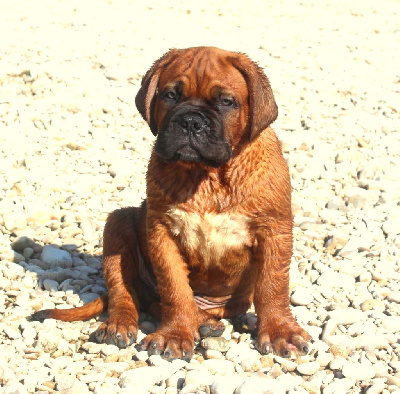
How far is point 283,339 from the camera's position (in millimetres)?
4902

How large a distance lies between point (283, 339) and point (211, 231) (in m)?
0.85

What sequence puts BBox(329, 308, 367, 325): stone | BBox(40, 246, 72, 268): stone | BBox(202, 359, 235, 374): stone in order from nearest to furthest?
BBox(202, 359, 235, 374): stone
BBox(329, 308, 367, 325): stone
BBox(40, 246, 72, 268): stone

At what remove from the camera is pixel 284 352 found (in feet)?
15.9

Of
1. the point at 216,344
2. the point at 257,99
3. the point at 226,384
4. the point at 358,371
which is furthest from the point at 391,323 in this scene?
the point at 257,99

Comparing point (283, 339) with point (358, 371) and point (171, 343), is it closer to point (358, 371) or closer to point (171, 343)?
point (358, 371)

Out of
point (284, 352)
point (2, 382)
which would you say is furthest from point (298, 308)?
point (2, 382)

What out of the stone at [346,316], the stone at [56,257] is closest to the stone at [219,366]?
the stone at [346,316]

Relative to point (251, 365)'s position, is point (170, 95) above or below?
above

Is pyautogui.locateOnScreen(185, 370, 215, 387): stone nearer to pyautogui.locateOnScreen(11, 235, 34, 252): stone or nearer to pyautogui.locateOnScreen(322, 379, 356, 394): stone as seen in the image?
Answer: pyautogui.locateOnScreen(322, 379, 356, 394): stone

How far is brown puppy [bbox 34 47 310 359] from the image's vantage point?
476 cm

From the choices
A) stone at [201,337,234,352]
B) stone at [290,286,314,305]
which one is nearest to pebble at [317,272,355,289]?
stone at [290,286,314,305]

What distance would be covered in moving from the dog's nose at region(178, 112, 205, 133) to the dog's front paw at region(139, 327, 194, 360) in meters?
1.35

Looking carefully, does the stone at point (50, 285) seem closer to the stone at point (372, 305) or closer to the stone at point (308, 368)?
the stone at point (308, 368)

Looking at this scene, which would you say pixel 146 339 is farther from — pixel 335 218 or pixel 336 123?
pixel 336 123
